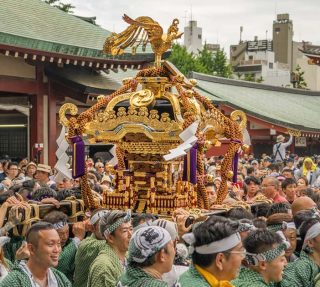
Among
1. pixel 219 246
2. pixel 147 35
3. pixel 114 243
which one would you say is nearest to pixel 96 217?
pixel 114 243

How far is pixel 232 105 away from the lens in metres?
23.8

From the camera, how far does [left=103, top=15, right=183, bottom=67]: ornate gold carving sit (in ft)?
20.6

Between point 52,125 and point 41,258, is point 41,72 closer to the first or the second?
point 52,125

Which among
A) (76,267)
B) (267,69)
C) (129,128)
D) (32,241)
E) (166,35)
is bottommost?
(76,267)

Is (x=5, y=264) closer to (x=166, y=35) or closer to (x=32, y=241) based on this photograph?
(x=32, y=241)

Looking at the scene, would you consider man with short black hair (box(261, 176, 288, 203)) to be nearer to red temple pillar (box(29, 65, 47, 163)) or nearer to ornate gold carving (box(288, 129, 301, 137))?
red temple pillar (box(29, 65, 47, 163))

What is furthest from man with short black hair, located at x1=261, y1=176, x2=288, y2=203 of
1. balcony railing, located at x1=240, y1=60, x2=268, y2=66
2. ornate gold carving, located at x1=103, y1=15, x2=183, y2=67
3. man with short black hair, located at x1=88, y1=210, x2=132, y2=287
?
balcony railing, located at x1=240, y1=60, x2=268, y2=66

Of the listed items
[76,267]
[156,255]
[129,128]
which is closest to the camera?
[156,255]

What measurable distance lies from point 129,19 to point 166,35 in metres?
0.41

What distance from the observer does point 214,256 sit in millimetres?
3449

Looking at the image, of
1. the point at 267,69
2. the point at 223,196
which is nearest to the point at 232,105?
the point at 223,196

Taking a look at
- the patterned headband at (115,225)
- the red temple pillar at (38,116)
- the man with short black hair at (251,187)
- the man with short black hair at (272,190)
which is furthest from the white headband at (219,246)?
the red temple pillar at (38,116)

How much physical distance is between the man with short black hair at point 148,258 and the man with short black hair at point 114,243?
2.61 ft

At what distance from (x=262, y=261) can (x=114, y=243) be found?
3.64 ft
